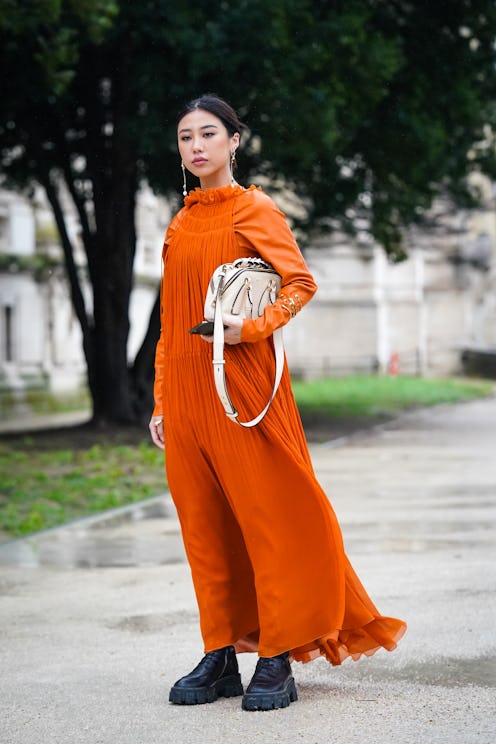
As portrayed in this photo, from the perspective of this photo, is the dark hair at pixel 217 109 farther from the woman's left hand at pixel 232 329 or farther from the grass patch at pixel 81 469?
the grass patch at pixel 81 469

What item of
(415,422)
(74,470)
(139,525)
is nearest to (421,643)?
(139,525)

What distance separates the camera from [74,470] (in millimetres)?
15648

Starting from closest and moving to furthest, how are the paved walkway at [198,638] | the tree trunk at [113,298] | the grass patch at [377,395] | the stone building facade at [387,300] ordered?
the paved walkway at [198,638]
the tree trunk at [113,298]
the grass patch at [377,395]
the stone building facade at [387,300]

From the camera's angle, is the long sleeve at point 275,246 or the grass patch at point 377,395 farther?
the grass patch at point 377,395

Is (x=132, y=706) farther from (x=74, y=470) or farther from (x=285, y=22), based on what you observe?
(x=285, y=22)

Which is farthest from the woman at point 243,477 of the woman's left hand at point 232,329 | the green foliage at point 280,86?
the green foliage at point 280,86

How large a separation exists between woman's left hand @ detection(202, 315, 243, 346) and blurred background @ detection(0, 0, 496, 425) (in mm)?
9755

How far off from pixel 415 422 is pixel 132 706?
63.2 ft

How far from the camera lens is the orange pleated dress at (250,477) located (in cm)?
521

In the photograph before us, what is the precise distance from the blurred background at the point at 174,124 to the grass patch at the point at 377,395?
3.00 m

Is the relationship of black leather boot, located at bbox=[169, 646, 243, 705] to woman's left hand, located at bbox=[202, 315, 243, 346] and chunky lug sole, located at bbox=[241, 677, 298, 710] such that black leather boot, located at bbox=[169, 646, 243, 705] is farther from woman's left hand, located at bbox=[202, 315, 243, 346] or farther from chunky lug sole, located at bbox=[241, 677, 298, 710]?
woman's left hand, located at bbox=[202, 315, 243, 346]

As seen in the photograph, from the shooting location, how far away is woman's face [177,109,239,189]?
5.34 metres

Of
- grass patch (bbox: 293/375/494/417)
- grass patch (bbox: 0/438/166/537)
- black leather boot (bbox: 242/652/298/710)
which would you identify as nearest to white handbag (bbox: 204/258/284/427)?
→ black leather boot (bbox: 242/652/298/710)

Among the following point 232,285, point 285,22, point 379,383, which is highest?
point 285,22
